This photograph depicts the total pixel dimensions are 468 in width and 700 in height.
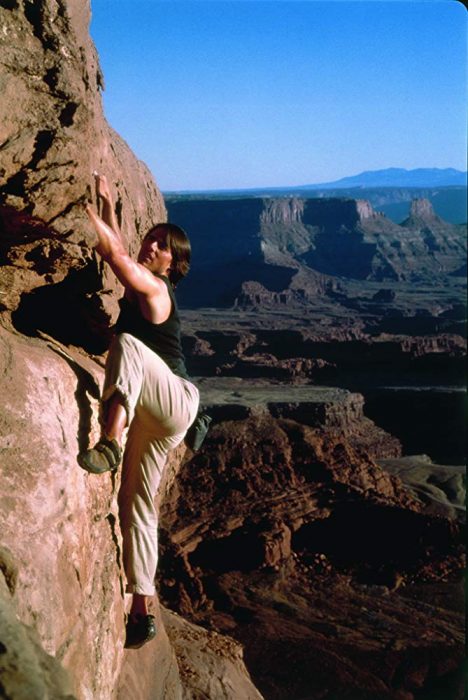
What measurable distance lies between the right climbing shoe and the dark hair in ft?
3.71

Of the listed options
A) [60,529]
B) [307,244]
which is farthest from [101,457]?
[307,244]

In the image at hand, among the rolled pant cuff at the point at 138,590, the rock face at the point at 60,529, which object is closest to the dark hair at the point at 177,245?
the rock face at the point at 60,529

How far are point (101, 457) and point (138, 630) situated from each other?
4.40ft

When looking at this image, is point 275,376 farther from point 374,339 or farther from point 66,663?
point 66,663

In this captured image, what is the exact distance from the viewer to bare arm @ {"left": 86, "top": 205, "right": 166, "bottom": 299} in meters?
3.97

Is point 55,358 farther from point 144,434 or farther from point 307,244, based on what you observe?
point 307,244

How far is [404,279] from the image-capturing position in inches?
3238

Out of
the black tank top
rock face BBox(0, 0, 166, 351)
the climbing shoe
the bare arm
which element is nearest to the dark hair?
the black tank top

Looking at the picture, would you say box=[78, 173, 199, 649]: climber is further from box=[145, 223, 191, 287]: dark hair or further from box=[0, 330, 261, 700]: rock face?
box=[0, 330, 261, 700]: rock face

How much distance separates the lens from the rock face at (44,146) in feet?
12.5

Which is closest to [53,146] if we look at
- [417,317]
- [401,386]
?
[401,386]

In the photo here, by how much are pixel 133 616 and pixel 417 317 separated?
177ft

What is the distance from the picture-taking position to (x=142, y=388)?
4016mm

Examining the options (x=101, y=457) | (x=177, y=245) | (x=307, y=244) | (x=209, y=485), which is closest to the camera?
(x=101, y=457)
